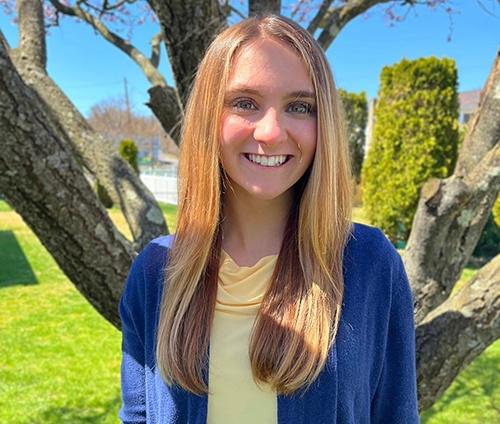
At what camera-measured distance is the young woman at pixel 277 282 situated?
1.15 metres

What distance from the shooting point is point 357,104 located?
504 inches

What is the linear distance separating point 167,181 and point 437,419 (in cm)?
1836

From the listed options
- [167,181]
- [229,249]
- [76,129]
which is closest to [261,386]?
[229,249]

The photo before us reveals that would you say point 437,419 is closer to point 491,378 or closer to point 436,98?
point 491,378

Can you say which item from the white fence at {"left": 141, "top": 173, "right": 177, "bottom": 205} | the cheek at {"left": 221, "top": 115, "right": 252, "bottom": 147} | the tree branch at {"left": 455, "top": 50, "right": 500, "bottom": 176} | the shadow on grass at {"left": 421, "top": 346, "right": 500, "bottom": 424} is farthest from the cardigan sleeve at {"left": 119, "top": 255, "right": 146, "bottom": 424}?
the white fence at {"left": 141, "top": 173, "right": 177, "bottom": 205}

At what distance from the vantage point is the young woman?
45.4 inches

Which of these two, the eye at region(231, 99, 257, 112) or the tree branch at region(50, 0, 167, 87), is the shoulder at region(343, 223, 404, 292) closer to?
the eye at region(231, 99, 257, 112)

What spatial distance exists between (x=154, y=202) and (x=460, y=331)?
4.50 ft

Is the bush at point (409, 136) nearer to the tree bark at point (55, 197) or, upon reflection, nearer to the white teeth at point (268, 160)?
the tree bark at point (55, 197)

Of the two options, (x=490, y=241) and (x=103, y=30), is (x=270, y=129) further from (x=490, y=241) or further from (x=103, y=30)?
(x=490, y=241)

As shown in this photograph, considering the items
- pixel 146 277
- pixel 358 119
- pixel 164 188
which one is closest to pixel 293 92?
pixel 146 277

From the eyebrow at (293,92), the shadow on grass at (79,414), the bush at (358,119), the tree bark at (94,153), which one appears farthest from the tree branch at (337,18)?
the bush at (358,119)

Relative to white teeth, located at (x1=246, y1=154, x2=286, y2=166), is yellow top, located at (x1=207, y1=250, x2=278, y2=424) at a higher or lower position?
lower

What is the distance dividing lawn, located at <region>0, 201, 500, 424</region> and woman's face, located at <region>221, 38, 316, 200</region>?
10.3 ft
